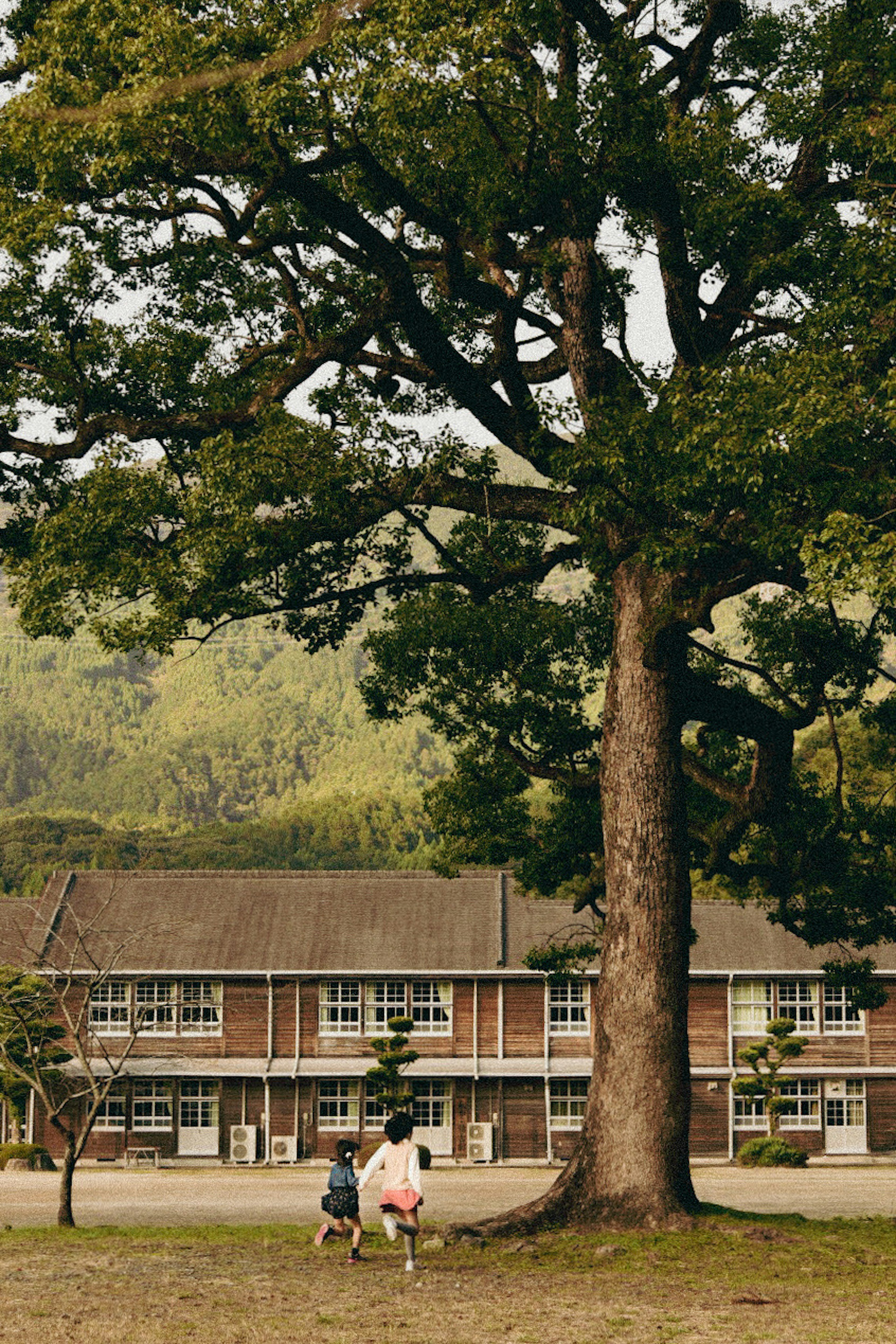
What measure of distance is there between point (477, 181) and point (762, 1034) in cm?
3241

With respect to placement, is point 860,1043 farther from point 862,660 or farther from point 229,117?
point 229,117

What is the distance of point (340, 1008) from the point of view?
42.4 meters

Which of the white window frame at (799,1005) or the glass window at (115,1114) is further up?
the white window frame at (799,1005)

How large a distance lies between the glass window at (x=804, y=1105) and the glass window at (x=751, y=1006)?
5.50 feet

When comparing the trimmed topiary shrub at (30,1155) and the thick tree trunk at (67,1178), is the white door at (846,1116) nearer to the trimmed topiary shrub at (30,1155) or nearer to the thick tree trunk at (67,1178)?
the trimmed topiary shrub at (30,1155)

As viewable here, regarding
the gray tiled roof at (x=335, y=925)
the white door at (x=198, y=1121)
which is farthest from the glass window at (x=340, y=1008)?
the white door at (x=198, y=1121)

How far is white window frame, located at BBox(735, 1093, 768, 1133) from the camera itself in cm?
4197

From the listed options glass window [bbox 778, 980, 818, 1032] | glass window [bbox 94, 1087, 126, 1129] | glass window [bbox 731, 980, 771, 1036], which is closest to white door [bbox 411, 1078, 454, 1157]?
glass window [bbox 94, 1087, 126, 1129]

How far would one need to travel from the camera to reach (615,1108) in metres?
15.0

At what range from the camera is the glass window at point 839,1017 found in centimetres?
4278

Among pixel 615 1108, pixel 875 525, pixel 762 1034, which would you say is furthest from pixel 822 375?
pixel 762 1034

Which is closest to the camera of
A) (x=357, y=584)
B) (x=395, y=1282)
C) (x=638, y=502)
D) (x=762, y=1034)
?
(x=395, y=1282)

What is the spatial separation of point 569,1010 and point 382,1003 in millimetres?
5249

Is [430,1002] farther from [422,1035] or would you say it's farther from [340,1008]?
[340,1008]
